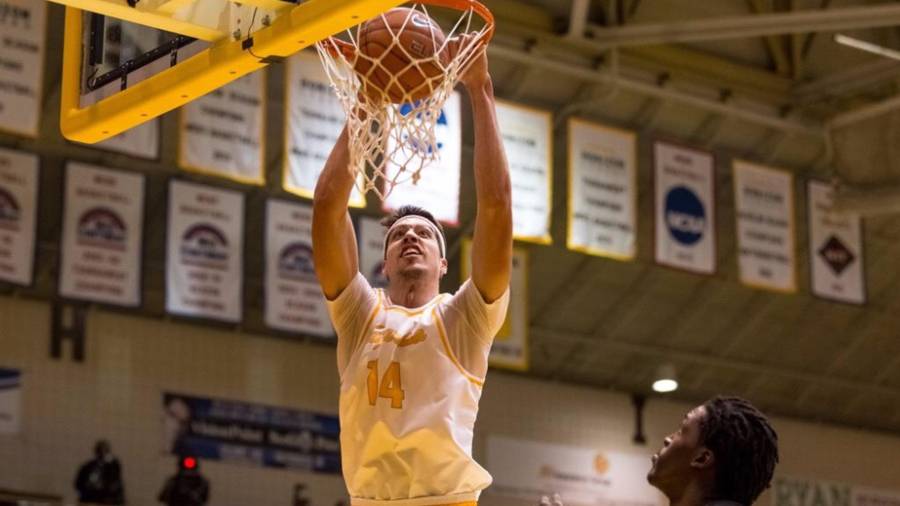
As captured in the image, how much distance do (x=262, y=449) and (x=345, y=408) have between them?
15.5 m

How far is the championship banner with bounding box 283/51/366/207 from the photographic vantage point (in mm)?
18344

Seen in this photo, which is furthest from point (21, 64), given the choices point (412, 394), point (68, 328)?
point (412, 394)

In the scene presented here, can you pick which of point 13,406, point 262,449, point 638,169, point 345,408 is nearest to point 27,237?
point 13,406

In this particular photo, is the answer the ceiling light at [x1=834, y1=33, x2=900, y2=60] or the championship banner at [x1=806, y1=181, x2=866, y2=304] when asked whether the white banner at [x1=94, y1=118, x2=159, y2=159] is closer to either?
the championship banner at [x1=806, y1=181, x2=866, y2=304]

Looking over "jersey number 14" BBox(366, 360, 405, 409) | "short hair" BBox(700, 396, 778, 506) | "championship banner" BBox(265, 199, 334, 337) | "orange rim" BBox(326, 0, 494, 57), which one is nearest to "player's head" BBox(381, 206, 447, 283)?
"jersey number 14" BBox(366, 360, 405, 409)

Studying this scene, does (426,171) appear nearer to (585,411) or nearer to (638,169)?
(638,169)

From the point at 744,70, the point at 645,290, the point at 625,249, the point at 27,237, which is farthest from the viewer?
the point at 645,290

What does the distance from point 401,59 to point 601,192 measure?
13.7m

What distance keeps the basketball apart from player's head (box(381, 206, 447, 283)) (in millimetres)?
567

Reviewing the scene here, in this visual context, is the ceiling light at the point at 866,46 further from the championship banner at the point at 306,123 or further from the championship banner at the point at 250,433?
the championship banner at the point at 250,433

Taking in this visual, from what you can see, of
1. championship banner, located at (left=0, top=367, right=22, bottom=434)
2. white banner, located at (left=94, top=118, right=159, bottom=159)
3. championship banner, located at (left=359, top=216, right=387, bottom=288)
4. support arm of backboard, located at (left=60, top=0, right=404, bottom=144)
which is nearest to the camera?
support arm of backboard, located at (left=60, top=0, right=404, bottom=144)

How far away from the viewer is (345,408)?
6492 millimetres

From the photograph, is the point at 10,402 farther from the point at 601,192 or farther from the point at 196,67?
the point at 196,67

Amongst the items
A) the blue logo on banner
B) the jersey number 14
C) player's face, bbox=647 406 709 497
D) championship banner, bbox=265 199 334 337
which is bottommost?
player's face, bbox=647 406 709 497
